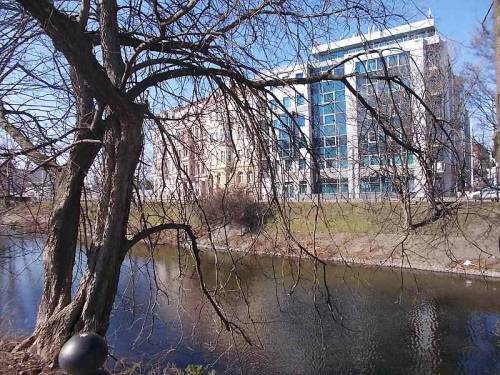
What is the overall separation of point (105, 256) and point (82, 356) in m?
2.38

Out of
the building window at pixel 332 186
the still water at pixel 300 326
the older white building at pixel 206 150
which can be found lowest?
the still water at pixel 300 326

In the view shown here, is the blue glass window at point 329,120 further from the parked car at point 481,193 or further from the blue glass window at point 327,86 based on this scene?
the parked car at point 481,193

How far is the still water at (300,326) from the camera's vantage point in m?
9.88

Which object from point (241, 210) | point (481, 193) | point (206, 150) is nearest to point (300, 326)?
point (481, 193)

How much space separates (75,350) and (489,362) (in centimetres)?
1017

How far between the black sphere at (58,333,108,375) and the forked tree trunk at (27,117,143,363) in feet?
7.41

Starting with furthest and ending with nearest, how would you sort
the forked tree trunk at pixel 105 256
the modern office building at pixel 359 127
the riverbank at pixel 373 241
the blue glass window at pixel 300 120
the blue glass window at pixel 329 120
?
the riverbank at pixel 373 241, the blue glass window at pixel 329 120, the blue glass window at pixel 300 120, the modern office building at pixel 359 127, the forked tree trunk at pixel 105 256

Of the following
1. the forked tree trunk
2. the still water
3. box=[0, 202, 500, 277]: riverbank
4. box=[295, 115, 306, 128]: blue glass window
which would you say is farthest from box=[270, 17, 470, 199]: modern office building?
the still water

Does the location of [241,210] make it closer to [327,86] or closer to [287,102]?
[287,102]

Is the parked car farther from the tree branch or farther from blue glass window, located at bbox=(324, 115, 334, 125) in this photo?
Answer: the tree branch

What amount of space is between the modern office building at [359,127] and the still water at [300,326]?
2060 mm

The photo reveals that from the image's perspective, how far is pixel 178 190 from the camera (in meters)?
6.05

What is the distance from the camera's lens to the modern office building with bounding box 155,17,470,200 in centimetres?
505

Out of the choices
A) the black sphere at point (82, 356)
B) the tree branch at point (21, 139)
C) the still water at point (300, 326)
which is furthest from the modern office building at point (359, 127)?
the black sphere at point (82, 356)
